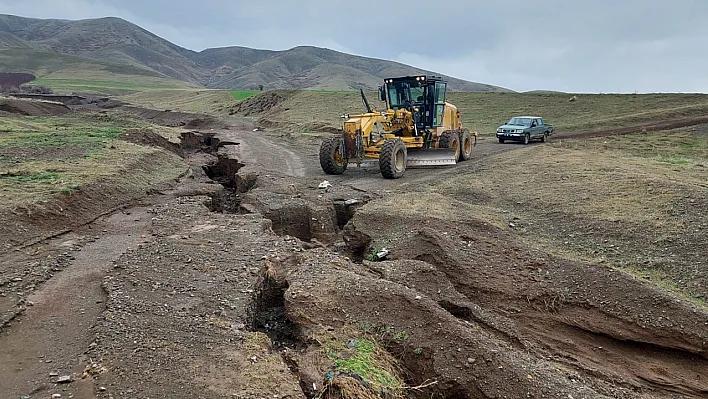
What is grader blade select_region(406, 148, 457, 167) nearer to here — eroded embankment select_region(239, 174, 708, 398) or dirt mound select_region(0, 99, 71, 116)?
eroded embankment select_region(239, 174, 708, 398)

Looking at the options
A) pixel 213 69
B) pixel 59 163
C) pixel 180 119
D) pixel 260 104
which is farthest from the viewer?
pixel 213 69

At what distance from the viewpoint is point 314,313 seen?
6.31 m

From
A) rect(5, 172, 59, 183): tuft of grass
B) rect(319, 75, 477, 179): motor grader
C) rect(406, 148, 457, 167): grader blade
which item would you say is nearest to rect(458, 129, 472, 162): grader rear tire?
rect(319, 75, 477, 179): motor grader

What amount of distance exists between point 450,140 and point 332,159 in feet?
14.3

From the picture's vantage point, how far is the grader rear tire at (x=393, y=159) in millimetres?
14695

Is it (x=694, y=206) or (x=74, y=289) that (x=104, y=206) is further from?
(x=694, y=206)

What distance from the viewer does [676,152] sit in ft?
61.0

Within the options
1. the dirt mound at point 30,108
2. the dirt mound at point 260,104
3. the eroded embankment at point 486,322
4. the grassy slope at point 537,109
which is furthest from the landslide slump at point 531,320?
the dirt mound at point 260,104

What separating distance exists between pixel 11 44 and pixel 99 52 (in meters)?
22.8

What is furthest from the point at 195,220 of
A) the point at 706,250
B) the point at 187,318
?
the point at 706,250

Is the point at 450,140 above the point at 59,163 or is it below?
above

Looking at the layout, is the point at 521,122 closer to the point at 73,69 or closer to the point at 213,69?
the point at 73,69

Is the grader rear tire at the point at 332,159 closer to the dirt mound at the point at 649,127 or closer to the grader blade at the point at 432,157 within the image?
the grader blade at the point at 432,157

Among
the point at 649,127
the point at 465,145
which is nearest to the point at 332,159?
the point at 465,145
